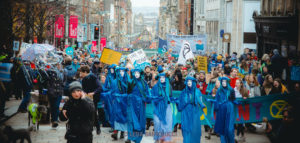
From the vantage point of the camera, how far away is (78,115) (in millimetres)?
7379

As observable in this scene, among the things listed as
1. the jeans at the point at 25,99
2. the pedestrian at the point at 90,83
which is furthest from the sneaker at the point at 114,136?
the jeans at the point at 25,99

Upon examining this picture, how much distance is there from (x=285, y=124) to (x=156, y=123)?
455 centimetres

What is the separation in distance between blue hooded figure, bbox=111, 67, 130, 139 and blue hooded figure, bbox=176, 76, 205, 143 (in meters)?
1.58

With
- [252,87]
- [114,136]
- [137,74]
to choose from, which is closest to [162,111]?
[137,74]

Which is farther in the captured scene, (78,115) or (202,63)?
(202,63)

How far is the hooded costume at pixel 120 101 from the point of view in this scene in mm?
11531

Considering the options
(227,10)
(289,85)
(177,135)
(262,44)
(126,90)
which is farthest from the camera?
(227,10)

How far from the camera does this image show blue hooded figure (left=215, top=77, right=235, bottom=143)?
10.6 meters

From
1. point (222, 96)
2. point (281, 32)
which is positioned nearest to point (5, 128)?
point (222, 96)

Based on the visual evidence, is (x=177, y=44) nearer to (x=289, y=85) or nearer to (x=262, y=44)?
(x=262, y=44)

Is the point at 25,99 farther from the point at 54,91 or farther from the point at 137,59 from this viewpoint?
the point at 137,59

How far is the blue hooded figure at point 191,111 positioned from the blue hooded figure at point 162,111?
16.2 inches

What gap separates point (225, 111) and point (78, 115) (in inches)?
175

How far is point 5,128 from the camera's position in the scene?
7.63m
